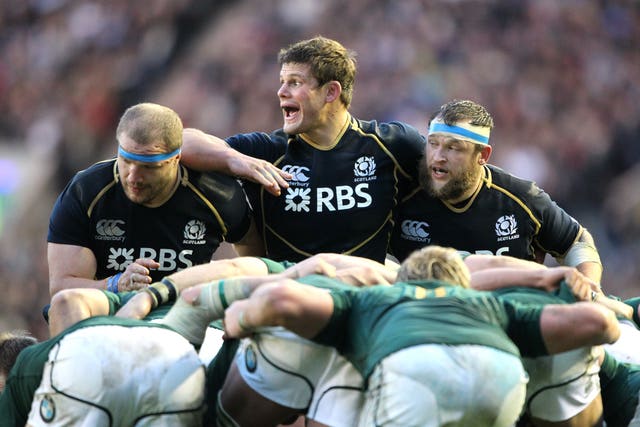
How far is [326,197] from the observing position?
21.4 feet

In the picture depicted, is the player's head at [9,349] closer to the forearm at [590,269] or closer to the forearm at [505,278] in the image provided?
the forearm at [505,278]

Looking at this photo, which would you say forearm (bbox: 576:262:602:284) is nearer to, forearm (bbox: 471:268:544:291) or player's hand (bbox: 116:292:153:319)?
forearm (bbox: 471:268:544:291)

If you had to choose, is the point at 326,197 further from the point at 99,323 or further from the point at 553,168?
the point at 553,168

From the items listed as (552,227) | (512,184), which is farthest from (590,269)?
(512,184)

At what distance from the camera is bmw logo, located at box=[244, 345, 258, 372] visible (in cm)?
477

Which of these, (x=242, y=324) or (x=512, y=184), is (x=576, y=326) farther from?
(x=512, y=184)

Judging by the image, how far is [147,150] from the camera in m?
5.82

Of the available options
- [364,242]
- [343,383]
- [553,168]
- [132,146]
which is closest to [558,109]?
[553,168]

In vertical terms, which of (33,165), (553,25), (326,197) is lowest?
(33,165)

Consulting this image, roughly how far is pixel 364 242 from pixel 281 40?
6919mm

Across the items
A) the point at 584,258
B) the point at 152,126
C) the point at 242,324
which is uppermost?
the point at 152,126

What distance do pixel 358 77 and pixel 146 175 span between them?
700 cm

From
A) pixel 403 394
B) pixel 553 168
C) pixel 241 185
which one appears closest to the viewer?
pixel 403 394

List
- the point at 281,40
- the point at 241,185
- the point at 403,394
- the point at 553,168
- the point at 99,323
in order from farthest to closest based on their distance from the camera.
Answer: the point at 281,40 → the point at 553,168 → the point at 241,185 → the point at 99,323 → the point at 403,394
